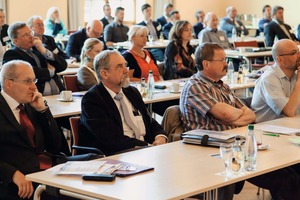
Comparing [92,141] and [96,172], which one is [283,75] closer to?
[92,141]

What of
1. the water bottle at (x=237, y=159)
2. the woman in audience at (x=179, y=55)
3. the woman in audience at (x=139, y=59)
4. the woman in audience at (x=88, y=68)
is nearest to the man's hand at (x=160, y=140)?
the water bottle at (x=237, y=159)

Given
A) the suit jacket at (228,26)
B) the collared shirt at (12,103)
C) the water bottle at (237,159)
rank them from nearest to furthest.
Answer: the water bottle at (237,159), the collared shirt at (12,103), the suit jacket at (228,26)

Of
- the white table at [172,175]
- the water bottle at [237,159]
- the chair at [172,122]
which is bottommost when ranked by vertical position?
the chair at [172,122]

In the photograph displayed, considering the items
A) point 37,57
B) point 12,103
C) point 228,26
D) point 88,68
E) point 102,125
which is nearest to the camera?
point 12,103

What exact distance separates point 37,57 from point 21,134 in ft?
9.41

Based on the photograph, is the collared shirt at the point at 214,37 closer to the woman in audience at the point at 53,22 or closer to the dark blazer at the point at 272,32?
the dark blazer at the point at 272,32

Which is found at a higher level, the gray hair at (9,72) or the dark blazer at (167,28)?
the gray hair at (9,72)

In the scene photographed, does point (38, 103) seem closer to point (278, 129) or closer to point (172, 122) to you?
point (172, 122)

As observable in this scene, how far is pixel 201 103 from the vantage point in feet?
15.4

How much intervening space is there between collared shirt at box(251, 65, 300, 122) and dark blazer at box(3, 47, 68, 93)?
7.64ft

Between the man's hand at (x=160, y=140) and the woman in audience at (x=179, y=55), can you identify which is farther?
the woman in audience at (x=179, y=55)

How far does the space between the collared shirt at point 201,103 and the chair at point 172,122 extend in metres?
0.05

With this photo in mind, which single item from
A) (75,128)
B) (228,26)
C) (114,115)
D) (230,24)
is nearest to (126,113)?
(114,115)

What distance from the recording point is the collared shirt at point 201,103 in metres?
4.69
